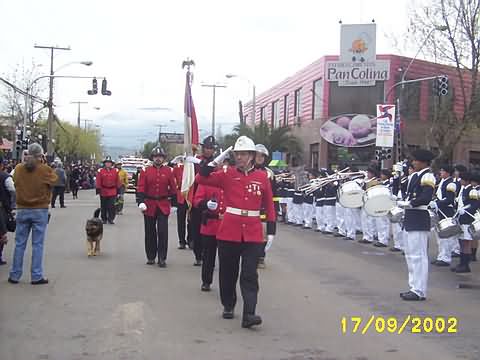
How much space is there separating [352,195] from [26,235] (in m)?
8.26

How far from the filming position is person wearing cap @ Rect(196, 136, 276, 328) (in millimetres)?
7371

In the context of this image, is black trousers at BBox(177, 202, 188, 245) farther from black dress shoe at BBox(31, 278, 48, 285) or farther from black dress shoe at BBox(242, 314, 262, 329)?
black dress shoe at BBox(242, 314, 262, 329)

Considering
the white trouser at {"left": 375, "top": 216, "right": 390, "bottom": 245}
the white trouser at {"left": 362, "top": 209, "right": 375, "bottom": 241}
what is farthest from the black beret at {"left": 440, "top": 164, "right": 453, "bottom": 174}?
the white trouser at {"left": 362, "top": 209, "right": 375, "bottom": 241}

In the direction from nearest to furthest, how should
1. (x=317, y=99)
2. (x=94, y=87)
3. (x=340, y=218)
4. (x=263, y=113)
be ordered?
1. (x=340, y=218)
2. (x=94, y=87)
3. (x=317, y=99)
4. (x=263, y=113)

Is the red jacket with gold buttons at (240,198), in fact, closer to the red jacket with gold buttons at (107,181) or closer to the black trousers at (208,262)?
the black trousers at (208,262)

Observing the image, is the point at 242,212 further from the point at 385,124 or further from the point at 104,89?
the point at 104,89

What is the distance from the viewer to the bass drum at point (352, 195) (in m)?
15.4

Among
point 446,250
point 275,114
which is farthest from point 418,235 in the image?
point 275,114

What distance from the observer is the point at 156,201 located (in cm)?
1138

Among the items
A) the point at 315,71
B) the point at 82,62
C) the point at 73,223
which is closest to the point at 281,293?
the point at 73,223

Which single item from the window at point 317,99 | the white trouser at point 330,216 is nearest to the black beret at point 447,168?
the white trouser at point 330,216

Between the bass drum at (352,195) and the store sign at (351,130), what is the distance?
84.3 ft

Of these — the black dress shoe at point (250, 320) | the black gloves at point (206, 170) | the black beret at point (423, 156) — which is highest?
the black beret at point (423, 156)

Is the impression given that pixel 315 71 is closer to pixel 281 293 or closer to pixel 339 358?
pixel 281 293
